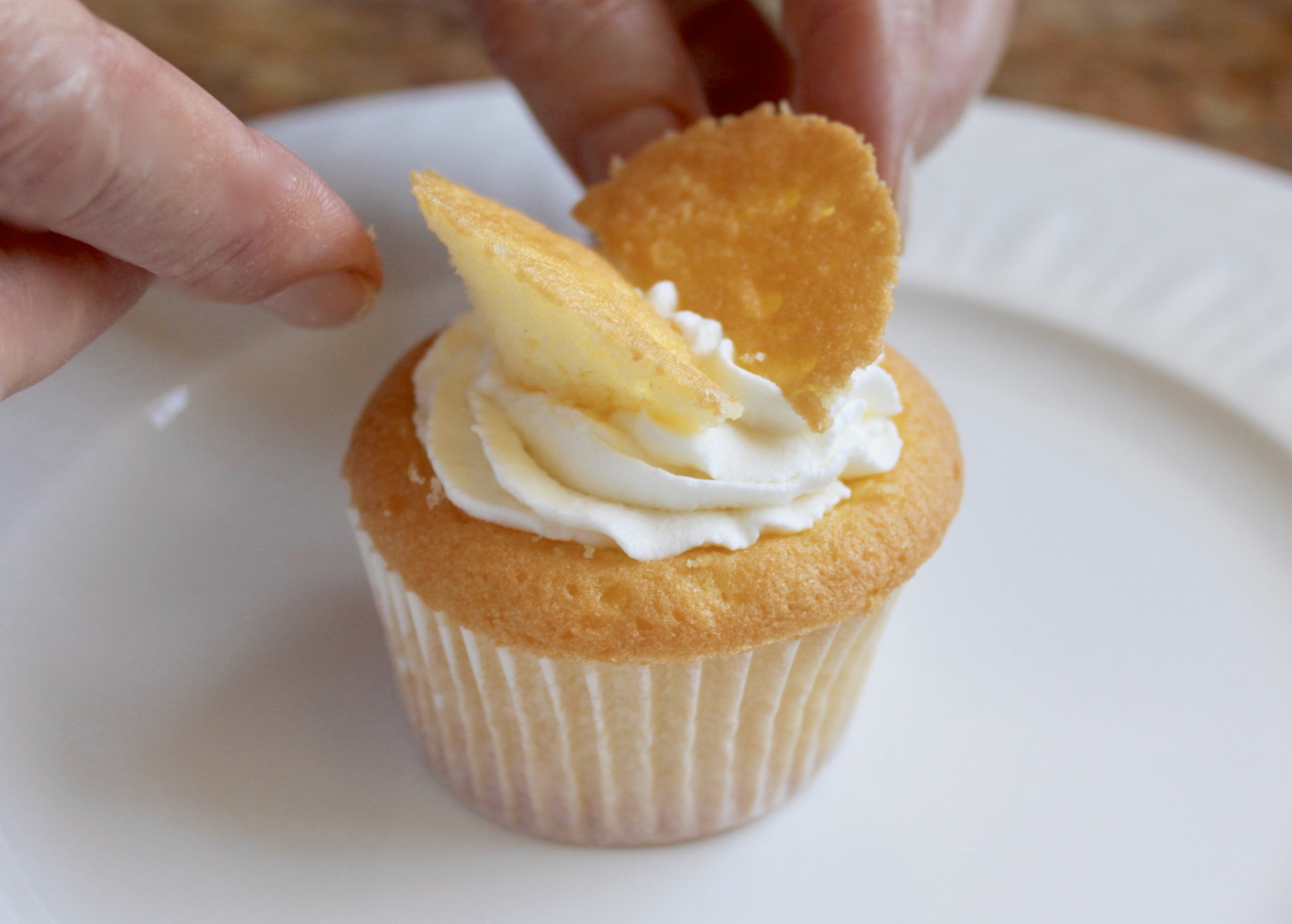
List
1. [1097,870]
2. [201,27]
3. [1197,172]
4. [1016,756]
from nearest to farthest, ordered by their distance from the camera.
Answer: [1097,870] → [1016,756] → [1197,172] → [201,27]

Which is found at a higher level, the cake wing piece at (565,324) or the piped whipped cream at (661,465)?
the cake wing piece at (565,324)

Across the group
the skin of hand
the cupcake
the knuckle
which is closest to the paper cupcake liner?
the cupcake

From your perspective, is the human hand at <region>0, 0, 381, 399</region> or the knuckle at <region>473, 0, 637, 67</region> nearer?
the human hand at <region>0, 0, 381, 399</region>

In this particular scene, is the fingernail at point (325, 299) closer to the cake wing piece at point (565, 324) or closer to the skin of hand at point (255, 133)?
the skin of hand at point (255, 133)

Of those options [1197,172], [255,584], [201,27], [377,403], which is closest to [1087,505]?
[1197,172]

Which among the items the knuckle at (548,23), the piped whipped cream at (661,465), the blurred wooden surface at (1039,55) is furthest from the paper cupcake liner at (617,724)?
the blurred wooden surface at (1039,55)

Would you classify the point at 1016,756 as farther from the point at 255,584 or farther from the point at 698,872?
the point at 255,584

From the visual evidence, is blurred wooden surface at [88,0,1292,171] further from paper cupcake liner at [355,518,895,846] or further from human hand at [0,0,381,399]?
paper cupcake liner at [355,518,895,846]
